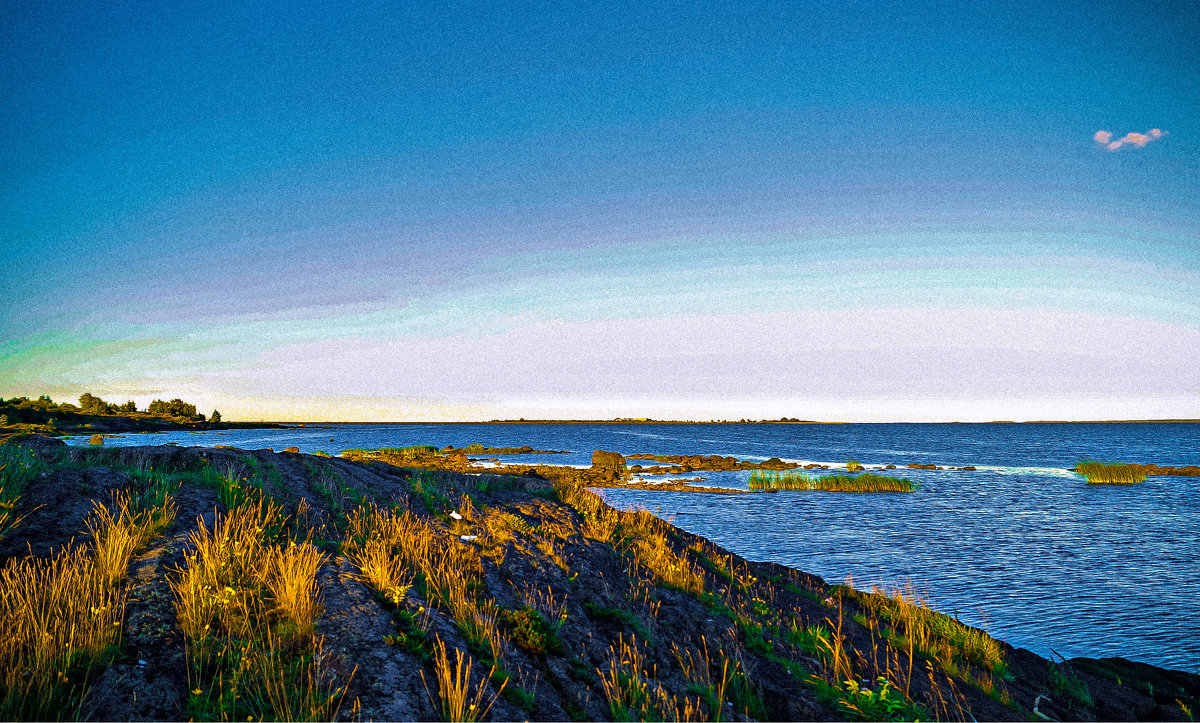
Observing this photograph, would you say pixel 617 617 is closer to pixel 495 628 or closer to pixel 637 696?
pixel 637 696

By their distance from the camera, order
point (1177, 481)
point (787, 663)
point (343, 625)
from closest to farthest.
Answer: point (343, 625) → point (787, 663) → point (1177, 481)

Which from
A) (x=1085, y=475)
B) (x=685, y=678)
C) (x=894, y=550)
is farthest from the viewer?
(x=1085, y=475)

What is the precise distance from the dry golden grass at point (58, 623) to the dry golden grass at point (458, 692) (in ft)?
9.92

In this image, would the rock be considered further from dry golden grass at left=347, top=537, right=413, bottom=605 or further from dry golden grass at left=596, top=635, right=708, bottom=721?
dry golden grass at left=596, top=635, right=708, bottom=721

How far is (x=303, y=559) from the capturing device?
7496 mm

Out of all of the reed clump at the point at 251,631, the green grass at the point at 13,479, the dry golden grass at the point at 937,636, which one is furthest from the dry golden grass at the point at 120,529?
the dry golden grass at the point at 937,636

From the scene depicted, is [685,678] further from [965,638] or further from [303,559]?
[965,638]

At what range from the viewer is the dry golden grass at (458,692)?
551 cm

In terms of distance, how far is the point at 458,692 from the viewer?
5555 millimetres

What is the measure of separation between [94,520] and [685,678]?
8639 millimetres

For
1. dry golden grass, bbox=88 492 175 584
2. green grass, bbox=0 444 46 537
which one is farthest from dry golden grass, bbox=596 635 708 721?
green grass, bbox=0 444 46 537

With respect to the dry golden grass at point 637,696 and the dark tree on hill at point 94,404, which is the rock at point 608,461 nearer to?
the dry golden grass at point 637,696

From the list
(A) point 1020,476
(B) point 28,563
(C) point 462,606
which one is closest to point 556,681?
(C) point 462,606

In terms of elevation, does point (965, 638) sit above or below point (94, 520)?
below
